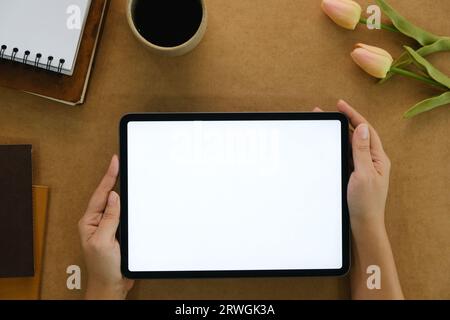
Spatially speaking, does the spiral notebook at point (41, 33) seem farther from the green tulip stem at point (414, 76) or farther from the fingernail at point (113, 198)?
the green tulip stem at point (414, 76)

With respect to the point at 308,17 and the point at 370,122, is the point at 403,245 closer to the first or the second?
the point at 370,122

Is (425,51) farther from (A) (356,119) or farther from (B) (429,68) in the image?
(A) (356,119)

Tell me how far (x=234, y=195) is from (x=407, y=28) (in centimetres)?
34

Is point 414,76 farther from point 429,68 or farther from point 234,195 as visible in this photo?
point 234,195

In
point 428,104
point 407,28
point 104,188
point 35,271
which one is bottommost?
point 35,271

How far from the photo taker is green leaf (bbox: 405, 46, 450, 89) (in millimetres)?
676

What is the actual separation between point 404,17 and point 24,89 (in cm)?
55

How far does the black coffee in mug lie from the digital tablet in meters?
0.10

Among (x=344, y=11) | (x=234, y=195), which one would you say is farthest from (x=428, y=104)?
(x=234, y=195)

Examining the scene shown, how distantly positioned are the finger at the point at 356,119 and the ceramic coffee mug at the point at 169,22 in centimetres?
22

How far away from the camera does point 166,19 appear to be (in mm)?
618

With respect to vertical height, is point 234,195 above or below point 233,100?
below

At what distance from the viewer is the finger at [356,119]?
0.67 meters
